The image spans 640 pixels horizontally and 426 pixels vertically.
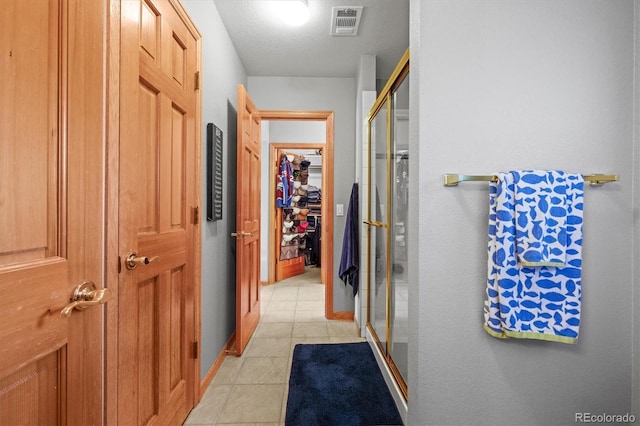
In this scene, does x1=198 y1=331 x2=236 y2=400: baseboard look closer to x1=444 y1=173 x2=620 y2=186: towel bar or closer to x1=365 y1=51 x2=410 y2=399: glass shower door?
x1=365 y1=51 x2=410 y2=399: glass shower door

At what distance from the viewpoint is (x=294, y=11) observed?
1981 millimetres

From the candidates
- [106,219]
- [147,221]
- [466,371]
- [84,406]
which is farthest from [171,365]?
[466,371]

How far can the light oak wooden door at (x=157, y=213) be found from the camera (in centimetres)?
106

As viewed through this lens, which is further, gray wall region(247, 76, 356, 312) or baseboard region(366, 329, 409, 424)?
gray wall region(247, 76, 356, 312)

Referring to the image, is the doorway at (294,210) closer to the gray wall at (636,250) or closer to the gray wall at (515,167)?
the gray wall at (515,167)

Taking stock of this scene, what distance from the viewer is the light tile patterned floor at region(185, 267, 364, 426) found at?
5.34ft

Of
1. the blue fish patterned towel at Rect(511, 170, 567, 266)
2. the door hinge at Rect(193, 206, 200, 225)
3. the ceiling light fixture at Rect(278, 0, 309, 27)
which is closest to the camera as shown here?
the blue fish patterned towel at Rect(511, 170, 567, 266)

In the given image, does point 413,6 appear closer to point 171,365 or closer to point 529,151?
point 529,151

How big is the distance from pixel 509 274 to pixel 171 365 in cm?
158

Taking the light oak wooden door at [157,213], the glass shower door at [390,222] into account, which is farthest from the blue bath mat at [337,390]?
the light oak wooden door at [157,213]

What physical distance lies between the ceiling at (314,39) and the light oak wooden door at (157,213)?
0.73 m

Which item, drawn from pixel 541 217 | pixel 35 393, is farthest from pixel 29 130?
pixel 541 217

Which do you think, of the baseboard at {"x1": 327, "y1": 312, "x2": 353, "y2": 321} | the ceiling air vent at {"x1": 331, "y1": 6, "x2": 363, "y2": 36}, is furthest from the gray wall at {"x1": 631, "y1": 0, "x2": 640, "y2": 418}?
the baseboard at {"x1": 327, "y1": 312, "x2": 353, "y2": 321}

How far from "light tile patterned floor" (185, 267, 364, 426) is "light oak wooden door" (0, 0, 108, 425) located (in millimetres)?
928
